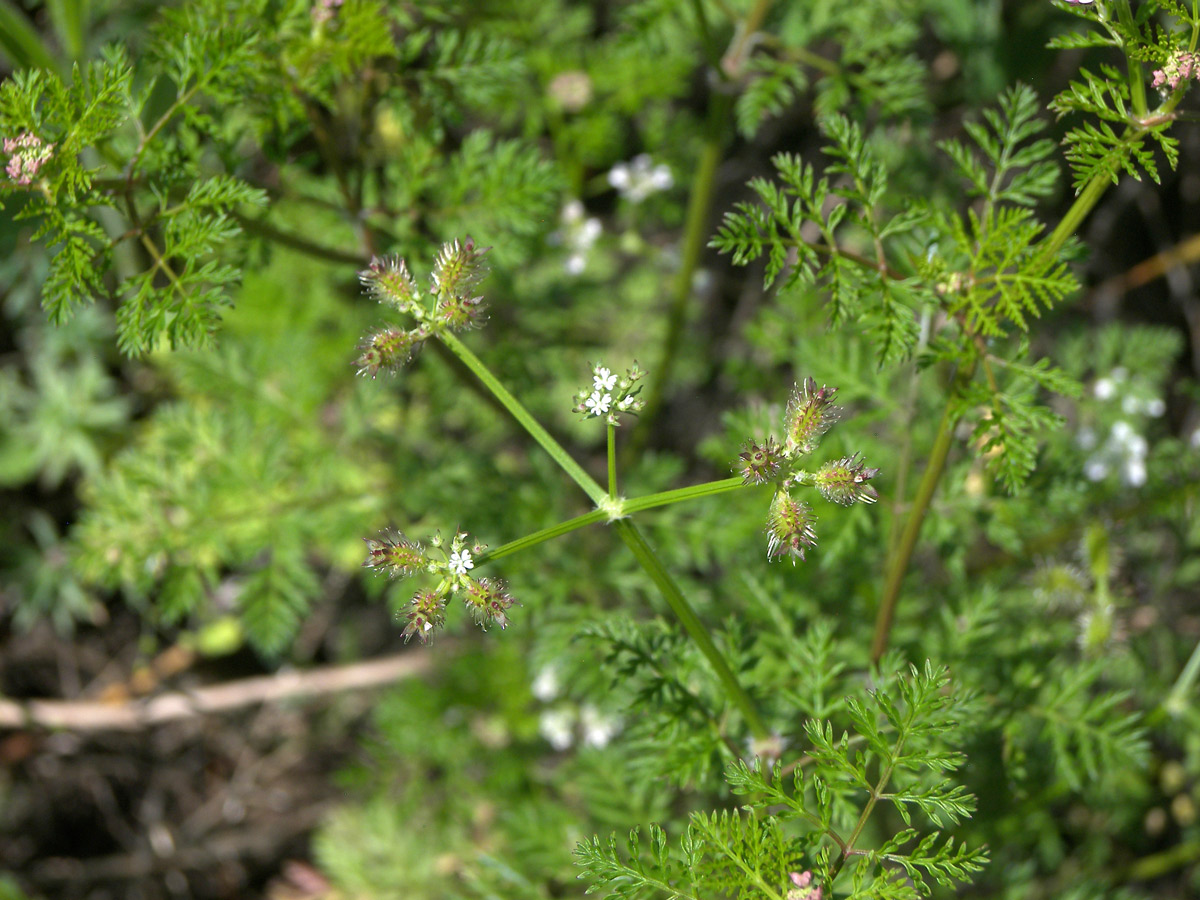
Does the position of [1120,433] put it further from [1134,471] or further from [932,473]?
[932,473]

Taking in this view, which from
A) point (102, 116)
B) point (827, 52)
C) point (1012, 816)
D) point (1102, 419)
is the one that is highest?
point (102, 116)

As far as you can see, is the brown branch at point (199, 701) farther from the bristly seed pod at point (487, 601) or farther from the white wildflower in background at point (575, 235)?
the bristly seed pod at point (487, 601)

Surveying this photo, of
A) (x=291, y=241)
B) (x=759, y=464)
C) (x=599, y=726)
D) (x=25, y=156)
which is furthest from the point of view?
(x=599, y=726)

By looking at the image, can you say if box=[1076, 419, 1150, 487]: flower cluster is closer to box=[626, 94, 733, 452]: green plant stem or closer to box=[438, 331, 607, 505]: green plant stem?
box=[626, 94, 733, 452]: green plant stem

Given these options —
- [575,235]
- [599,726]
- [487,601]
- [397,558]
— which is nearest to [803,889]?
[487,601]

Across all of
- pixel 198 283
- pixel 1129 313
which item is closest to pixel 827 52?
pixel 1129 313

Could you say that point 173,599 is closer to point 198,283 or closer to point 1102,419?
point 198,283

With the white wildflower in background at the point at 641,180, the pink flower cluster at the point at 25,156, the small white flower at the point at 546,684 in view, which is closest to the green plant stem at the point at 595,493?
the pink flower cluster at the point at 25,156
